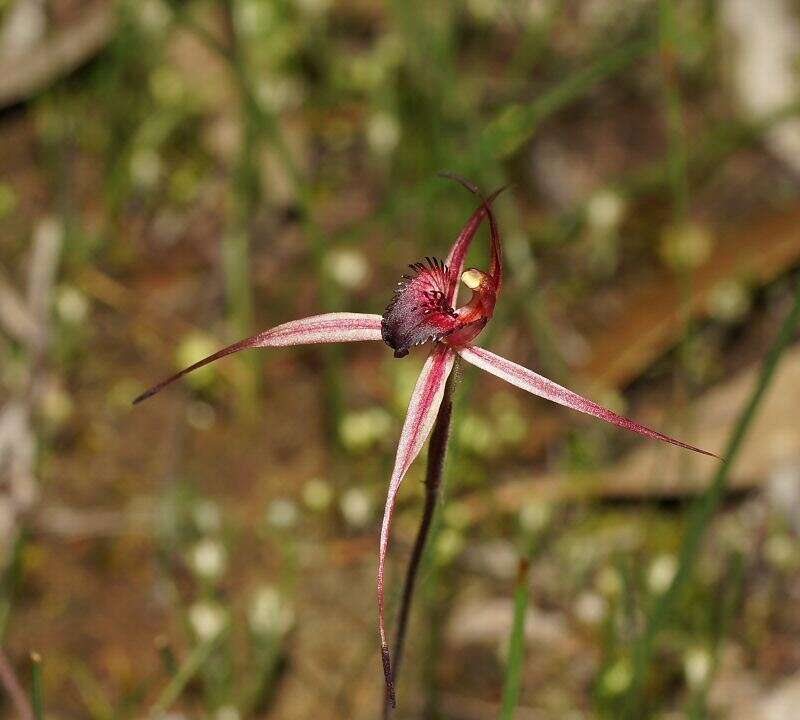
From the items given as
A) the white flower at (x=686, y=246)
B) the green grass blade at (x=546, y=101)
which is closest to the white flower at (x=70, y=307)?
the green grass blade at (x=546, y=101)

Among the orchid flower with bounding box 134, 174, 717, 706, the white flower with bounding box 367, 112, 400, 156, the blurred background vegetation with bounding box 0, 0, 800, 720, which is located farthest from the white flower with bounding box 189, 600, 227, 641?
the white flower with bounding box 367, 112, 400, 156

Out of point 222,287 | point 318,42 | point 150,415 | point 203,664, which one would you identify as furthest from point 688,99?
point 203,664

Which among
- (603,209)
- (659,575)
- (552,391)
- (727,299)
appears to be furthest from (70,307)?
(552,391)

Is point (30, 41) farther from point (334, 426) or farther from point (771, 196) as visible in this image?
point (771, 196)

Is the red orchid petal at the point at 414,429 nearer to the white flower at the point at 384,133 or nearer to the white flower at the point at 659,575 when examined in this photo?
the white flower at the point at 659,575

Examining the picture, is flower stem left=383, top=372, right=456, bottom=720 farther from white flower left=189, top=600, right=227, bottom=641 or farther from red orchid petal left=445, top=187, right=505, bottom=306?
white flower left=189, top=600, right=227, bottom=641

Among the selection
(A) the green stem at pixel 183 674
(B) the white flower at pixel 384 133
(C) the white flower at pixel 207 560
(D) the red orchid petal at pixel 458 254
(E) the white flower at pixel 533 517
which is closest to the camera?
(D) the red orchid petal at pixel 458 254

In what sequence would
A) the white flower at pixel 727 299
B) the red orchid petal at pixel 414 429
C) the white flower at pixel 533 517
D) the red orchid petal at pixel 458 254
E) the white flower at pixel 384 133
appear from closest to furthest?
the red orchid petal at pixel 414 429 < the red orchid petal at pixel 458 254 < the white flower at pixel 533 517 < the white flower at pixel 727 299 < the white flower at pixel 384 133
